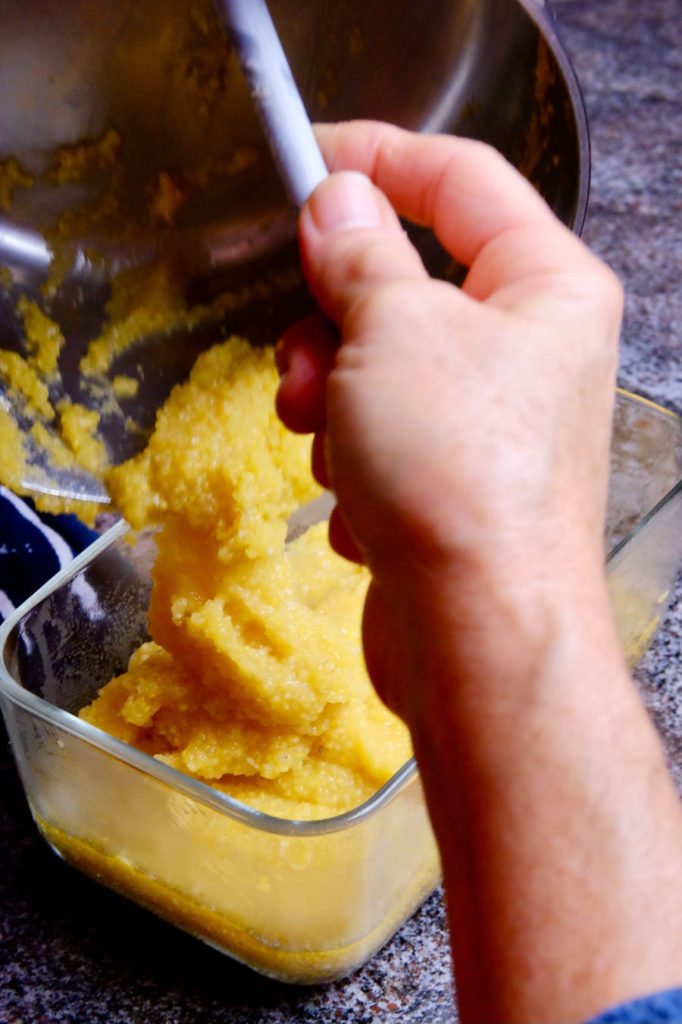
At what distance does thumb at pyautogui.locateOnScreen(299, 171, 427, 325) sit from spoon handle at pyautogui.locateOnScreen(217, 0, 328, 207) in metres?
0.03

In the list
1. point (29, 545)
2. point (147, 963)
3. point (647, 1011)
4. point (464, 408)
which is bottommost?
point (147, 963)

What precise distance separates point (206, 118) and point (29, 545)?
1.28 ft

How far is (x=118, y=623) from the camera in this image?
2.65 ft

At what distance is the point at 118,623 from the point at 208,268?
292mm

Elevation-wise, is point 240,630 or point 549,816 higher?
point 549,816

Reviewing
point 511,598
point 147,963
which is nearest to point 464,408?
point 511,598

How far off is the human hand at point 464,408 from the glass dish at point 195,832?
6.8 inches

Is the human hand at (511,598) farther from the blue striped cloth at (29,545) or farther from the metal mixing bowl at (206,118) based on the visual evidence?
the blue striped cloth at (29,545)

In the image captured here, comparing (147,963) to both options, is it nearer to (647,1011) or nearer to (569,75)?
(647,1011)

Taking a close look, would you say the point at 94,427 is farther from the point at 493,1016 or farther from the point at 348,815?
the point at 493,1016

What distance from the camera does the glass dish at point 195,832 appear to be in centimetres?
59

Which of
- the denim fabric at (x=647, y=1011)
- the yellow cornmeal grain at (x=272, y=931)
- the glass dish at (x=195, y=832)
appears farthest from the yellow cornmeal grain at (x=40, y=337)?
the denim fabric at (x=647, y=1011)

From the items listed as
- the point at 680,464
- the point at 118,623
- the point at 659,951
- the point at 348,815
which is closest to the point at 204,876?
the point at 348,815

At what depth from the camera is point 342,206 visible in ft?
1.60
